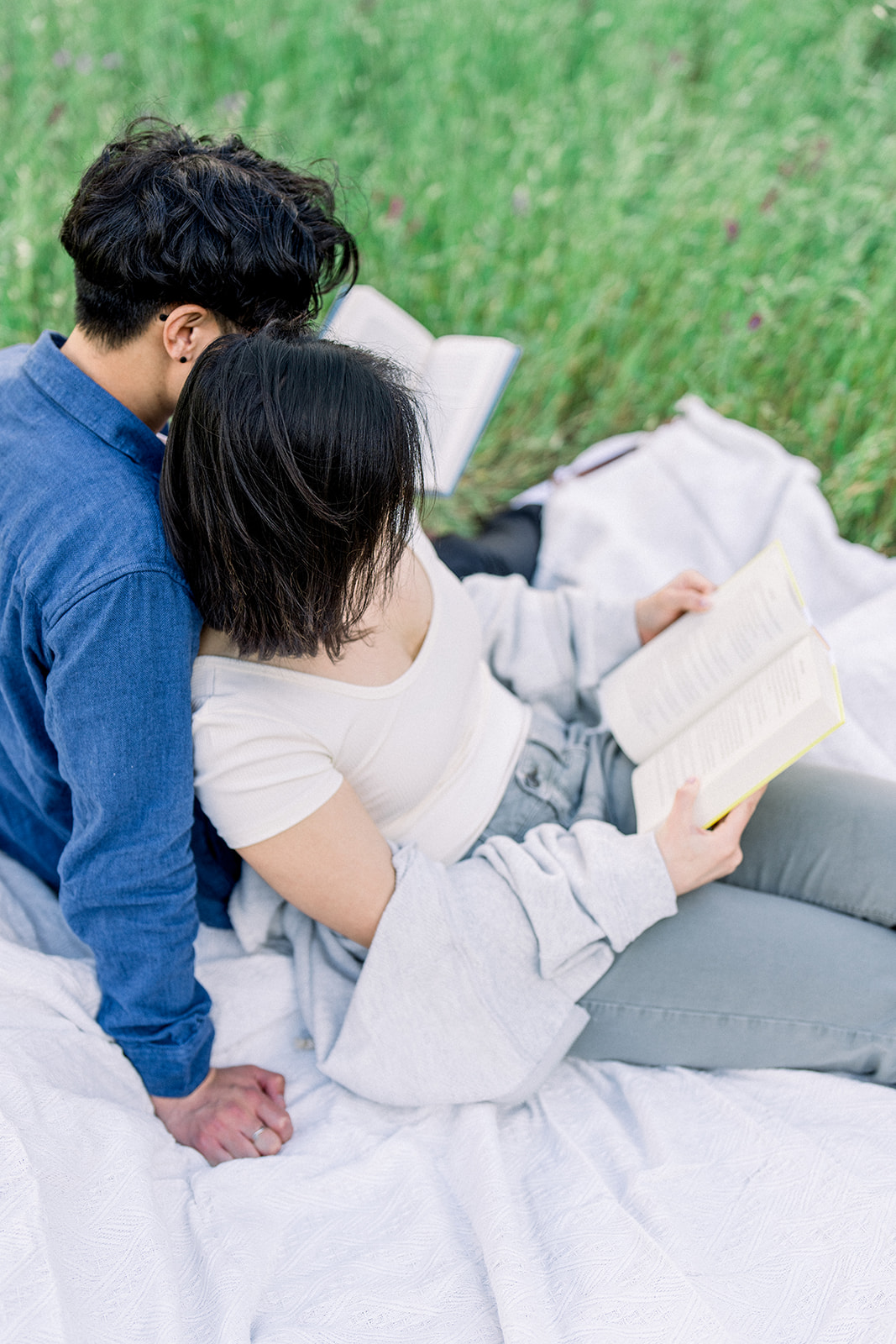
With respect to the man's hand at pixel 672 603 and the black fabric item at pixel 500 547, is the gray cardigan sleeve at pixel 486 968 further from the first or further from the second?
the black fabric item at pixel 500 547

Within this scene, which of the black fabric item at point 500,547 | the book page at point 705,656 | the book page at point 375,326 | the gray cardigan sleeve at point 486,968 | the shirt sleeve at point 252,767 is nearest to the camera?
the shirt sleeve at point 252,767

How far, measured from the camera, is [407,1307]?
87cm

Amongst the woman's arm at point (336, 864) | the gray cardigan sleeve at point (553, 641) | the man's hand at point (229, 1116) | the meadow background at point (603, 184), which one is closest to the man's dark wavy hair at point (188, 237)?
the woman's arm at point (336, 864)

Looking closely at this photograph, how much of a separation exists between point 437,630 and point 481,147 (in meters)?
1.57

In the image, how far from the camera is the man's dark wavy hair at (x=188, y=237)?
875mm

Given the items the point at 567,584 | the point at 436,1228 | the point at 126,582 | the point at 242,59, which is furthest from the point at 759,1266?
the point at 242,59

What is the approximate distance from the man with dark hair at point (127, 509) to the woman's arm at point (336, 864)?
90 millimetres

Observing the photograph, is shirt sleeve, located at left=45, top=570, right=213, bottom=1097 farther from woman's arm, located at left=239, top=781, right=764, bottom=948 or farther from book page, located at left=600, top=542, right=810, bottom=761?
book page, located at left=600, top=542, right=810, bottom=761

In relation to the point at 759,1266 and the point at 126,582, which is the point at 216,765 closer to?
the point at 126,582

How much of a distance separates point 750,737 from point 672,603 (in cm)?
36

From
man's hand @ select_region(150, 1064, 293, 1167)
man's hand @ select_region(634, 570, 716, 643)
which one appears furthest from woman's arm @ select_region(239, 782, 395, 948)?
man's hand @ select_region(634, 570, 716, 643)

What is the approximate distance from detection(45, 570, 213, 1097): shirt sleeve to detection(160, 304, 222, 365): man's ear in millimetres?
228

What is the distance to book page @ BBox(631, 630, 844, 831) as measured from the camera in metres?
1.00

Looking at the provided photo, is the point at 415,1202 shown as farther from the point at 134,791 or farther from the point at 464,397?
the point at 464,397
